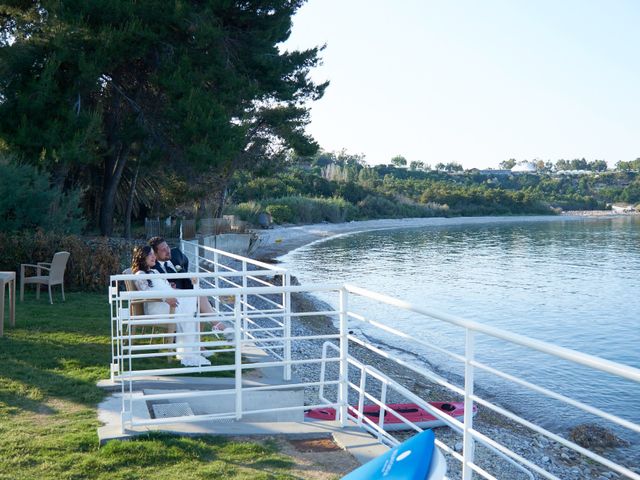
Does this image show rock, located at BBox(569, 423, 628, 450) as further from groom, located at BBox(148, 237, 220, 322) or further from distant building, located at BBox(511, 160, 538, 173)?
distant building, located at BBox(511, 160, 538, 173)

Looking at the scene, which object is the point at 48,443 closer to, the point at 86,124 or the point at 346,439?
the point at 346,439

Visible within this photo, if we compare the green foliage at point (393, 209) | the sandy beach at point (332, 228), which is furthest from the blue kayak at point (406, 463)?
the green foliage at point (393, 209)

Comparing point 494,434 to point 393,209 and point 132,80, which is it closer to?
point 132,80

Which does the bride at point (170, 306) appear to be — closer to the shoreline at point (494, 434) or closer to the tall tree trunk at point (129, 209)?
the shoreline at point (494, 434)

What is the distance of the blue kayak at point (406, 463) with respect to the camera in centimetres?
246

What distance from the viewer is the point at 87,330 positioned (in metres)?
9.24

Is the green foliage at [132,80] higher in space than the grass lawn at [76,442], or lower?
higher

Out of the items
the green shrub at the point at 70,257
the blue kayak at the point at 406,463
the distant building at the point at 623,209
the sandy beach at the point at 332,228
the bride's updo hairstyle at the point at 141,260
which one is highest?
the bride's updo hairstyle at the point at 141,260

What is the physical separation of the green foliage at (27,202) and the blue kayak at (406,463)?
1364 cm

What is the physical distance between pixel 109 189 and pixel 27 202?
20.5ft

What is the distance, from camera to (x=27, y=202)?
49.9ft

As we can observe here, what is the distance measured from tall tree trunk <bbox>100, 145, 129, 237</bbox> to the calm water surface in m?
7.64

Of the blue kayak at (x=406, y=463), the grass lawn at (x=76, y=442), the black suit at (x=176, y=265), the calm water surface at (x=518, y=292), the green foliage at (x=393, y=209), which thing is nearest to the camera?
the blue kayak at (x=406, y=463)

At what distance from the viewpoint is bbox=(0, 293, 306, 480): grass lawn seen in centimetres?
418
